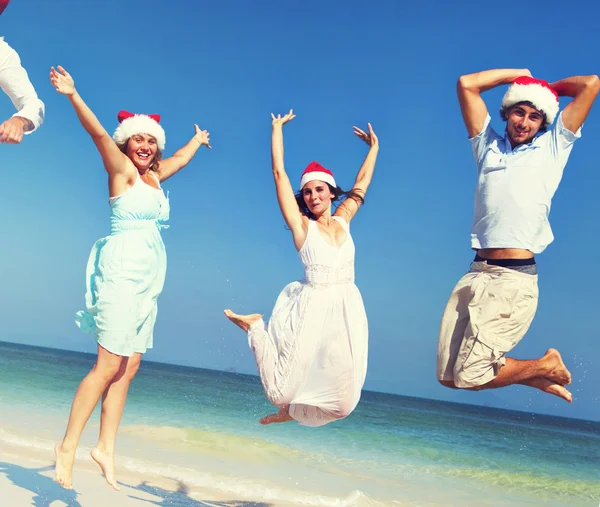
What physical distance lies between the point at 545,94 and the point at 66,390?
2192 cm

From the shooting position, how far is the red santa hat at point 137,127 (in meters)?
5.64

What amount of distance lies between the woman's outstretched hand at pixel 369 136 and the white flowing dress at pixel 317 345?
1.19 m

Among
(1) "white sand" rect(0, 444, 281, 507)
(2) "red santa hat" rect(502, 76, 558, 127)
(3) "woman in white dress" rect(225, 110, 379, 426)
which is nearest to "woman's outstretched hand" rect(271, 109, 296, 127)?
(3) "woman in white dress" rect(225, 110, 379, 426)

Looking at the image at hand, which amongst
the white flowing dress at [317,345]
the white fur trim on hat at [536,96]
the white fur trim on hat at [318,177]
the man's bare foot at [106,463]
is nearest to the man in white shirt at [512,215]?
the white fur trim on hat at [536,96]

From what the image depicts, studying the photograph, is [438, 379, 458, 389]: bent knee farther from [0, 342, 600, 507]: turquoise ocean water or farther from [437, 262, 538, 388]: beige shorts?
[0, 342, 600, 507]: turquoise ocean water

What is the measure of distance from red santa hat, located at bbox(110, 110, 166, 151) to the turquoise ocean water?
5998mm

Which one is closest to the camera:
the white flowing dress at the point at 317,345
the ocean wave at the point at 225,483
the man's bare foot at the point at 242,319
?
the white flowing dress at the point at 317,345

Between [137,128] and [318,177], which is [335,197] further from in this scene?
[137,128]

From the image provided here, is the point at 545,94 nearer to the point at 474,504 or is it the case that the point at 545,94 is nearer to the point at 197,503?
the point at 197,503

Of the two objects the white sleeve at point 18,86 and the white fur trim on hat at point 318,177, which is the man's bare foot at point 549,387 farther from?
the white sleeve at point 18,86

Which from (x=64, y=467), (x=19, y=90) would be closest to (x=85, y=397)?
(x=64, y=467)

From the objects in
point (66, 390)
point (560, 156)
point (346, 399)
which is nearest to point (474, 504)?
point (346, 399)

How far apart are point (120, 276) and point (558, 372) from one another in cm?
315

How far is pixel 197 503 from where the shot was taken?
8711 millimetres
